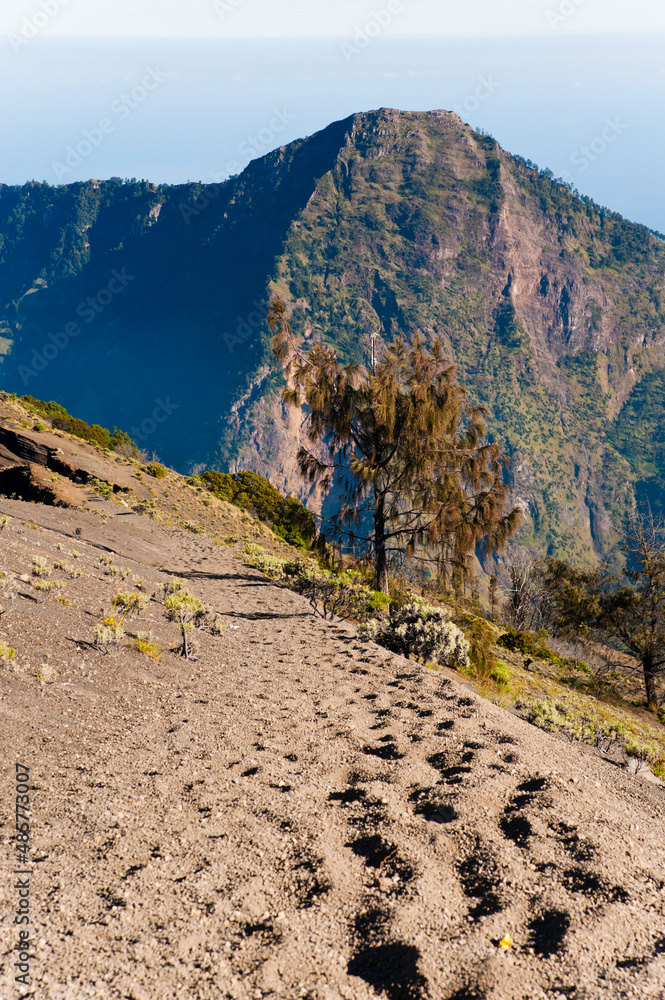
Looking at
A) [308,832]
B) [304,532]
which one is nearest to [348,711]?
[308,832]

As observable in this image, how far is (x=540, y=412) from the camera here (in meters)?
184

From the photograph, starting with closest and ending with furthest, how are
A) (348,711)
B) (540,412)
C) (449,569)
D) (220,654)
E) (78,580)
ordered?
(348,711)
(220,654)
(78,580)
(449,569)
(540,412)

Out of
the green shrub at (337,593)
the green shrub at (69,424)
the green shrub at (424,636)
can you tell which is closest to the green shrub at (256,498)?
the green shrub at (69,424)

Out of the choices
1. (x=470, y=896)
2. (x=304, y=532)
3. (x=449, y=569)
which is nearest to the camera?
(x=470, y=896)

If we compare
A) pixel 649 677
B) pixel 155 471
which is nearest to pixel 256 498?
pixel 155 471

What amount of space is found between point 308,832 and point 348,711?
7.96ft

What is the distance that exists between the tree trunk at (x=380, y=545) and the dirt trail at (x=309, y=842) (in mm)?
5369

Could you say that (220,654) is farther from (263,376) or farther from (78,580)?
(263,376)

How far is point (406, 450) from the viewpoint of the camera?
1260 centimetres

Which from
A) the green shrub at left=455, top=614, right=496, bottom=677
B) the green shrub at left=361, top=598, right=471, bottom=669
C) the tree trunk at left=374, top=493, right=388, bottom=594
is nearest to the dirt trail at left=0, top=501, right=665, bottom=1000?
the green shrub at left=361, top=598, right=471, bottom=669

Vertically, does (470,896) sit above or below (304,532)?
below

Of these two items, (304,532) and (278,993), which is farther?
(304,532)

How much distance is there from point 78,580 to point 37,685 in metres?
3.67

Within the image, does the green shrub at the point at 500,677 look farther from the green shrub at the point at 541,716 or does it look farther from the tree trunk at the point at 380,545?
the tree trunk at the point at 380,545
